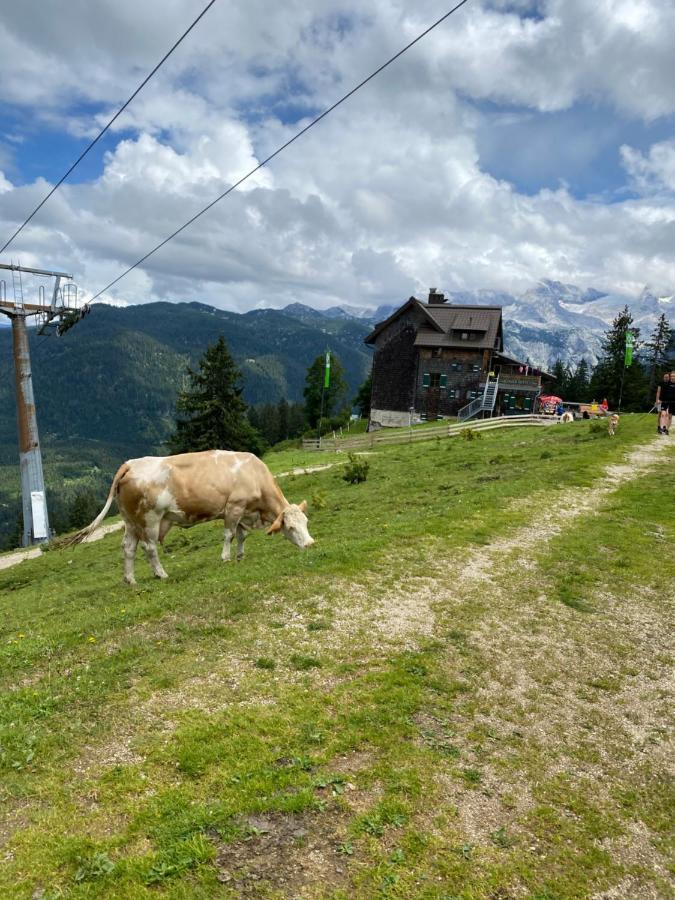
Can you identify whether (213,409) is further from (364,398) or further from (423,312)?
(364,398)

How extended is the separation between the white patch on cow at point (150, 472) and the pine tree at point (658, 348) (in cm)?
8553

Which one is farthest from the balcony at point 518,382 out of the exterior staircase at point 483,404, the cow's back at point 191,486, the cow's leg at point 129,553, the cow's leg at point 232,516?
the cow's leg at point 129,553

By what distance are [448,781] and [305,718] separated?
200 centimetres

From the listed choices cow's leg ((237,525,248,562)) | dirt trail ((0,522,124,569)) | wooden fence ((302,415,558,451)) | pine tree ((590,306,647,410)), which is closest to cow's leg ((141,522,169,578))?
cow's leg ((237,525,248,562))

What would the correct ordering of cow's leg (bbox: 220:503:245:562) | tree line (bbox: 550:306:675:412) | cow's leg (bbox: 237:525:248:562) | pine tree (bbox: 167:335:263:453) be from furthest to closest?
tree line (bbox: 550:306:675:412) → pine tree (bbox: 167:335:263:453) → cow's leg (bbox: 237:525:248:562) → cow's leg (bbox: 220:503:245:562)

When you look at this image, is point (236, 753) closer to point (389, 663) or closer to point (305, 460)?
point (389, 663)

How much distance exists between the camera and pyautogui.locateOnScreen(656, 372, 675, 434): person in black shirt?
32.7 m

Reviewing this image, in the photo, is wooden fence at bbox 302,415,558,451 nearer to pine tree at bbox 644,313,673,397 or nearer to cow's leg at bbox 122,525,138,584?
cow's leg at bbox 122,525,138,584

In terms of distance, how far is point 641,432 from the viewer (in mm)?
33562

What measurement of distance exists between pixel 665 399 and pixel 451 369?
104 ft

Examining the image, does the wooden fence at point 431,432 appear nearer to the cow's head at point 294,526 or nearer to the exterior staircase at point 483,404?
the exterior staircase at point 483,404

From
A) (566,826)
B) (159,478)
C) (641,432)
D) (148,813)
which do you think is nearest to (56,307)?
(159,478)

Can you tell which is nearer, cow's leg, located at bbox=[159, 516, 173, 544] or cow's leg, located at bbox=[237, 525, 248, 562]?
cow's leg, located at bbox=[159, 516, 173, 544]

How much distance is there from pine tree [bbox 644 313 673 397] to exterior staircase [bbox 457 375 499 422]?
32977 mm
